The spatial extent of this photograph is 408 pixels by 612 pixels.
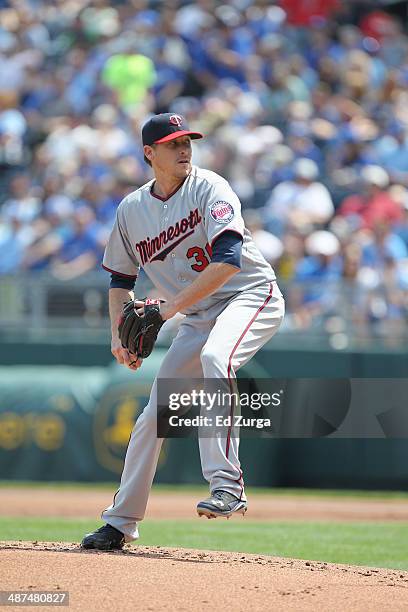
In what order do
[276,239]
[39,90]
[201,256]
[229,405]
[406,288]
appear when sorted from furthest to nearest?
1. [39,90]
2. [276,239]
3. [406,288]
4. [201,256]
5. [229,405]

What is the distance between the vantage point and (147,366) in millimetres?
11531

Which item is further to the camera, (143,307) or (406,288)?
(406,288)

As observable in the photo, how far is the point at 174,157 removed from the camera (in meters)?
5.95

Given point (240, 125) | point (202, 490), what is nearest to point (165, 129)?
point (202, 490)

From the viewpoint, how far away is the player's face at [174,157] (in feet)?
19.5

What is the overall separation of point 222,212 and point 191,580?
1.79 meters

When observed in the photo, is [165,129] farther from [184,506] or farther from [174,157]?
[184,506]

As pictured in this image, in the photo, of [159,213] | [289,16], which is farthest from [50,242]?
[159,213]

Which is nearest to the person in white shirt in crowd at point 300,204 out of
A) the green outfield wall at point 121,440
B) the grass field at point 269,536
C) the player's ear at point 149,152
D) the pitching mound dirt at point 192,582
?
the green outfield wall at point 121,440

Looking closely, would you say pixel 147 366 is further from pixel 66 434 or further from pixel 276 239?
pixel 276 239

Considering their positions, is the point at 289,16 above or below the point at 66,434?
above

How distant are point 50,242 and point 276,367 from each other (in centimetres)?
293

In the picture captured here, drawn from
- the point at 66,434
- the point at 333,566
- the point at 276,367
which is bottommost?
the point at 333,566

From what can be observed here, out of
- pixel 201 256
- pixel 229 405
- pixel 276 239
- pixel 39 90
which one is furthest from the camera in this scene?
pixel 39 90
